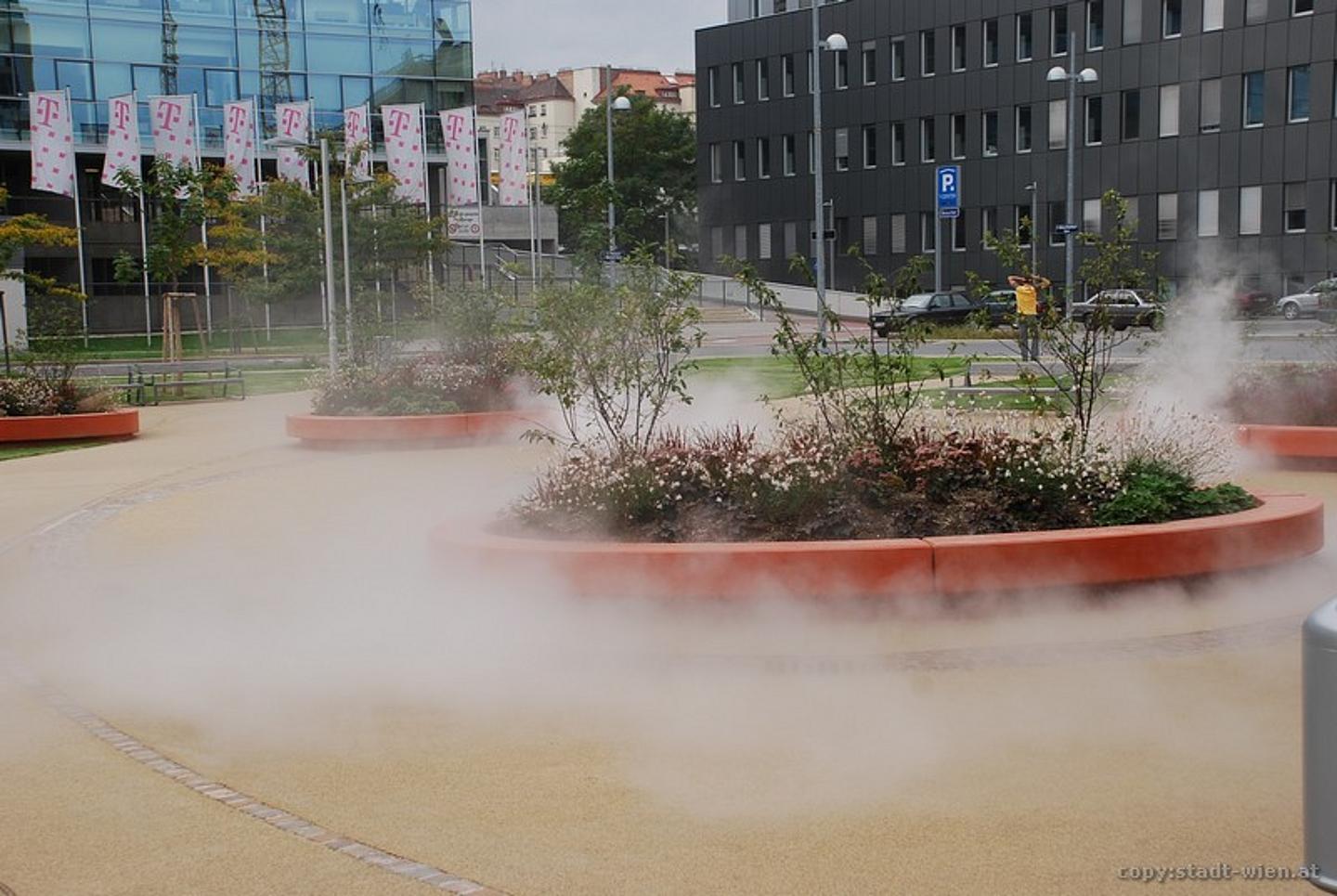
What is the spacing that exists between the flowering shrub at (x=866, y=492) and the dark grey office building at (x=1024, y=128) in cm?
4191

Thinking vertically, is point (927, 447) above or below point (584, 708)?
above

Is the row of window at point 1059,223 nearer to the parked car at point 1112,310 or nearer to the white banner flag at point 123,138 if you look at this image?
the white banner flag at point 123,138

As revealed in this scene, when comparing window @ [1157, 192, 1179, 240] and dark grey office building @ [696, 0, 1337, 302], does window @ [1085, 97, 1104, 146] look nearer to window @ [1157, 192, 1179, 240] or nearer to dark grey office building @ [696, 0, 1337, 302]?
dark grey office building @ [696, 0, 1337, 302]

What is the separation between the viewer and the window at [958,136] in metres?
63.0

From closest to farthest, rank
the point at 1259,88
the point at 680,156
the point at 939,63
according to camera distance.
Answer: the point at 1259,88 → the point at 939,63 → the point at 680,156

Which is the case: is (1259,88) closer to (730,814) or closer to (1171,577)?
(1171,577)

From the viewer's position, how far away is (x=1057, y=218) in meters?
60.5

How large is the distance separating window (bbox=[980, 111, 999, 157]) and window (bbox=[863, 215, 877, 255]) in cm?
615

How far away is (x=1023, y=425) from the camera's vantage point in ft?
35.4

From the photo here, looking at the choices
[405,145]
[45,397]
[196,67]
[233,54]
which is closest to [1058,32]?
[405,145]

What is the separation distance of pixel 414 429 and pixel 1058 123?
47470 millimetres

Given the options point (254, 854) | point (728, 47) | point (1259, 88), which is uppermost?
point (728, 47)

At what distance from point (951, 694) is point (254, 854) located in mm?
3248

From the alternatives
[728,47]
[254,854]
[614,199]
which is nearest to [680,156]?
[728,47]
